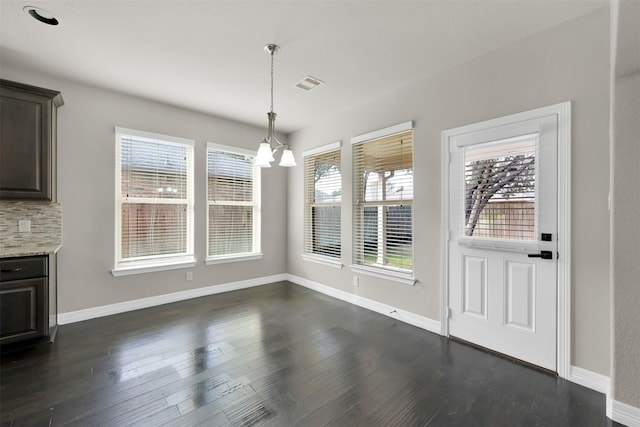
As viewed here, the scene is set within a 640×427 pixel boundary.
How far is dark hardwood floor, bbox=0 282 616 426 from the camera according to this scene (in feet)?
5.78

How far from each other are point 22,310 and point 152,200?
1729mm

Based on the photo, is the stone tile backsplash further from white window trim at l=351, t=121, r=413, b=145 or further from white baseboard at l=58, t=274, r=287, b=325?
white window trim at l=351, t=121, r=413, b=145

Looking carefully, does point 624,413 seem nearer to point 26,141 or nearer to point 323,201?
point 323,201

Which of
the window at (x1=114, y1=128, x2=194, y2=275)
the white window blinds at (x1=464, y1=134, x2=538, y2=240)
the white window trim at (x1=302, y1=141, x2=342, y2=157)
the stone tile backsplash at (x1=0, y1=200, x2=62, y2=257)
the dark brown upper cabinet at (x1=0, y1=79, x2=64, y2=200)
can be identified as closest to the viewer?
the white window blinds at (x1=464, y1=134, x2=538, y2=240)

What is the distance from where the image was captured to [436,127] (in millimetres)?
3006

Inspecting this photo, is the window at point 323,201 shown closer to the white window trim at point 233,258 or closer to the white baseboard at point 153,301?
the white window trim at point 233,258

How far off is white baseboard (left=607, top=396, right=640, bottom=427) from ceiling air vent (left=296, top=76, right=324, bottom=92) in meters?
3.59

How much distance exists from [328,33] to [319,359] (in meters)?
2.81

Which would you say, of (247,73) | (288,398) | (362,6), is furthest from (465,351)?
(247,73)

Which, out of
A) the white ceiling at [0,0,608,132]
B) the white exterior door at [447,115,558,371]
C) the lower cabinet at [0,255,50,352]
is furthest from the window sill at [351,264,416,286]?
the lower cabinet at [0,255,50,352]

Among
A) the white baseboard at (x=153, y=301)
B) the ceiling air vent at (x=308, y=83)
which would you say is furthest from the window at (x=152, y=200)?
the ceiling air vent at (x=308, y=83)

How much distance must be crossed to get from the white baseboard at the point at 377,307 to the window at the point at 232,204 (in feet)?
3.81

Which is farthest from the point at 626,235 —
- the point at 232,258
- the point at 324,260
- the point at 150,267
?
the point at 150,267

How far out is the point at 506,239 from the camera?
251cm
